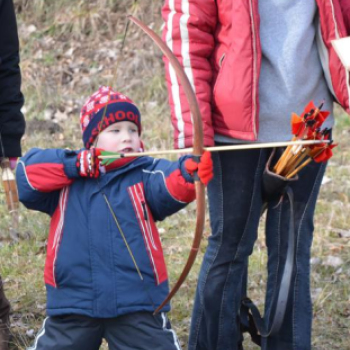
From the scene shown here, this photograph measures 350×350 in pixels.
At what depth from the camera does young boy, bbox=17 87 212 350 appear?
292cm

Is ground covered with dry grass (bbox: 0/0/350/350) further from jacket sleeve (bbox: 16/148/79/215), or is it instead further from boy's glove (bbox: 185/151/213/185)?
boy's glove (bbox: 185/151/213/185)

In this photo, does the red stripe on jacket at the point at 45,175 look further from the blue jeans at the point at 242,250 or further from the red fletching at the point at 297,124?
the red fletching at the point at 297,124

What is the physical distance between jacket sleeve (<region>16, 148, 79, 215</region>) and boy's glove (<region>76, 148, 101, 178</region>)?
1.3 inches

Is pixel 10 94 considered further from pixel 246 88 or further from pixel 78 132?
pixel 78 132

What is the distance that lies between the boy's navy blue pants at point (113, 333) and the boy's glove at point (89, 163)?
51cm

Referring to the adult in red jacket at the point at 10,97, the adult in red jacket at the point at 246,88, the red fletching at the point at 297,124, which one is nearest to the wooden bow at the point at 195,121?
the adult in red jacket at the point at 246,88

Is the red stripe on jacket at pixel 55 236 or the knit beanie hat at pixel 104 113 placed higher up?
the knit beanie hat at pixel 104 113

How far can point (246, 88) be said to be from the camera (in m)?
2.94

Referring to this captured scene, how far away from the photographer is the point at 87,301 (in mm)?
2926

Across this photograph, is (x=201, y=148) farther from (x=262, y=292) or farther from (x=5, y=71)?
(x=262, y=292)

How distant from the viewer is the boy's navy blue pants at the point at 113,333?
116 inches

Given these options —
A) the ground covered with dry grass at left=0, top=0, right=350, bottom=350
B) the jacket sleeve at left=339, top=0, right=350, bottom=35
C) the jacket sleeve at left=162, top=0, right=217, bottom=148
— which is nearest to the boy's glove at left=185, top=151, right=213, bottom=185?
the jacket sleeve at left=162, top=0, right=217, bottom=148

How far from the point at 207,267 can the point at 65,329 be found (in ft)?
2.07

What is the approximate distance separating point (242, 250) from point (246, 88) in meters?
0.67
